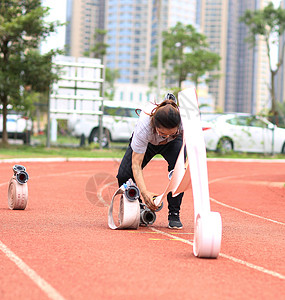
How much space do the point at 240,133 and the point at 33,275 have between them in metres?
23.0

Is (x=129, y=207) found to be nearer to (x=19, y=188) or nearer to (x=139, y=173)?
(x=139, y=173)

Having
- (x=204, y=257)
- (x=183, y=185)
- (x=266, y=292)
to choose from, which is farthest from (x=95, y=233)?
(x=266, y=292)

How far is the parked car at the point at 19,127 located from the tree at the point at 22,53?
1937 millimetres

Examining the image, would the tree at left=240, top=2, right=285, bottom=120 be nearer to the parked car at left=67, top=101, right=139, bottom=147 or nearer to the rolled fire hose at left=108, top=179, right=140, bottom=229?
the parked car at left=67, top=101, right=139, bottom=147

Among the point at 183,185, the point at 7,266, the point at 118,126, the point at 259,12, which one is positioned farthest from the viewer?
the point at 259,12

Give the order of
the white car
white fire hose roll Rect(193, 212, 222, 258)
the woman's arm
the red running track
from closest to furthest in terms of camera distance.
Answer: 1. the red running track
2. white fire hose roll Rect(193, 212, 222, 258)
3. the woman's arm
4. the white car

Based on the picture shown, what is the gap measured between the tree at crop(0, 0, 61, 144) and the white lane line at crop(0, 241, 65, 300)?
786 inches

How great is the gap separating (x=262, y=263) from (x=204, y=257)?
512mm

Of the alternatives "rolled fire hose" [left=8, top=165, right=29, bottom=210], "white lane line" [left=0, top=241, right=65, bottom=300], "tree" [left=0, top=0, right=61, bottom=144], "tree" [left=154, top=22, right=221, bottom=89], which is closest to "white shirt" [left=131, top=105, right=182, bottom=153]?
"white lane line" [left=0, top=241, right=65, bottom=300]

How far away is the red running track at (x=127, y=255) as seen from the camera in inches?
175

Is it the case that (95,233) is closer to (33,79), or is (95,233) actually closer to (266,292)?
(266,292)

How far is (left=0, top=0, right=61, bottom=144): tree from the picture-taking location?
25.3 m

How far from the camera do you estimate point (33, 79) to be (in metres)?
25.8

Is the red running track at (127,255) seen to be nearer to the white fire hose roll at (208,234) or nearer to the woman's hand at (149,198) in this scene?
the white fire hose roll at (208,234)
